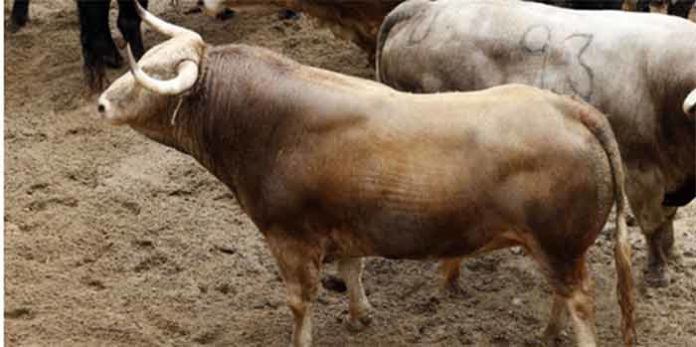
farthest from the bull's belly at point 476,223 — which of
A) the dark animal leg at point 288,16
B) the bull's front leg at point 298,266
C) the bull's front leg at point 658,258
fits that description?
the dark animal leg at point 288,16

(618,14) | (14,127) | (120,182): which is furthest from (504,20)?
(14,127)

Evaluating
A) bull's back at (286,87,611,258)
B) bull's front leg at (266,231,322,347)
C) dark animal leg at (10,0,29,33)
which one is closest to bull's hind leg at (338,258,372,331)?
bull's front leg at (266,231,322,347)

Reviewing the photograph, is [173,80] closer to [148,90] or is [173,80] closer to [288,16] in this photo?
[148,90]

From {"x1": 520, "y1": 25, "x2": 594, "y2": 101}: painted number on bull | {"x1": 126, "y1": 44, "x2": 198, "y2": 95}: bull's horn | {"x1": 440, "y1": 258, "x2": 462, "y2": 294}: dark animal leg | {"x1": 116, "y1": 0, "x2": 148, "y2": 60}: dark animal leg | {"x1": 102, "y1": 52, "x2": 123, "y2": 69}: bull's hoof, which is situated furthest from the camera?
{"x1": 102, "y1": 52, "x2": 123, "y2": 69}: bull's hoof

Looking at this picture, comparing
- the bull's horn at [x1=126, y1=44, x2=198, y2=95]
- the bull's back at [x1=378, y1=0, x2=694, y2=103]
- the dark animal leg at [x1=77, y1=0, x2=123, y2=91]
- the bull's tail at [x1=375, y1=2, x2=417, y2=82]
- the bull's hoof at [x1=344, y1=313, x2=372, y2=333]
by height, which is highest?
Result: the bull's horn at [x1=126, y1=44, x2=198, y2=95]

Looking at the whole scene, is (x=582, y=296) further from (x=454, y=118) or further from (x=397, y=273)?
(x=397, y=273)

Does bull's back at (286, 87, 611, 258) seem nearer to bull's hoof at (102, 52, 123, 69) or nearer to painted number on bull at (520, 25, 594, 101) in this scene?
painted number on bull at (520, 25, 594, 101)

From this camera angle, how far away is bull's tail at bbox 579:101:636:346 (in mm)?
4332

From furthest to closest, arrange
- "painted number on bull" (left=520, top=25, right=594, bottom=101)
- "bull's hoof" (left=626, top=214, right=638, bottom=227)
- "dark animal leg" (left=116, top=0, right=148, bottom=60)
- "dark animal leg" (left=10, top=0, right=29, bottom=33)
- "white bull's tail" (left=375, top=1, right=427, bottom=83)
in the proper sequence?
"dark animal leg" (left=10, top=0, right=29, bottom=33), "dark animal leg" (left=116, top=0, right=148, bottom=60), "bull's hoof" (left=626, top=214, right=638, bottom=227), "white bull's tail" (left=375, top=1, right=427, bottom=83), "painted number on bull" (left=520, top=25, right=594, bottom=101)

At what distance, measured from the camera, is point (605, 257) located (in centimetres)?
595

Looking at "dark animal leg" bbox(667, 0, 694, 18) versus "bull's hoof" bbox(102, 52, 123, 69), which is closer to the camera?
"bull's hoof" bbox(102, 52, 123, 69)

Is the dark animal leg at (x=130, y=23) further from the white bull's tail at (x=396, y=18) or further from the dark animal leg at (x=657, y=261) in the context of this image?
the dark animal leg at (x=657, y=261)

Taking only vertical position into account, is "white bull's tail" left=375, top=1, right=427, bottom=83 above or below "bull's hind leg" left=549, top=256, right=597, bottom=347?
above

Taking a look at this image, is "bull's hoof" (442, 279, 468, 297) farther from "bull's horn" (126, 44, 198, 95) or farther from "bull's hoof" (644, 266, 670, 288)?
"bull's horn" (126, 44, 198, 95)
